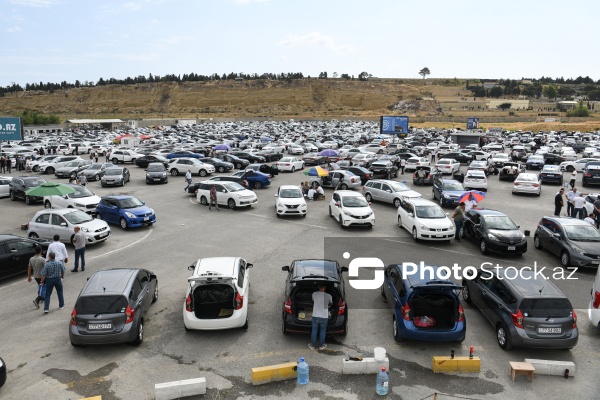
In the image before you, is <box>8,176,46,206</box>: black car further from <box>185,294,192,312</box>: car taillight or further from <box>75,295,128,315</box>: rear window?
<box>185,294,192,312</box>: car taillight

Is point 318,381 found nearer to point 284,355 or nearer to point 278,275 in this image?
point 284,355

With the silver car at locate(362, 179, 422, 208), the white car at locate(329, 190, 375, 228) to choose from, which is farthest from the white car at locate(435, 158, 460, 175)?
the white car at locate(329, 190, 375, 228)

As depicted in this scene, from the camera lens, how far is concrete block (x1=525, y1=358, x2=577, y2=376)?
29.4ft

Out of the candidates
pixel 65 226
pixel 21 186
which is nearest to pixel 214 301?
pixel 65 226

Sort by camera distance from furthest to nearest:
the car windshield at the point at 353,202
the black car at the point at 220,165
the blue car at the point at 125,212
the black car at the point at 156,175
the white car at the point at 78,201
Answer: the black car at the point at 220,165, the black car at the point at 156,175, the white car at the point at 78,201, the car windshield at the point at 353,202, the blue car at the point at 125,212

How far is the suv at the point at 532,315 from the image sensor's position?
9508mm

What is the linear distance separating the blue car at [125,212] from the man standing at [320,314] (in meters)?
13.3

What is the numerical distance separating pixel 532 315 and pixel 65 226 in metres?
16.3

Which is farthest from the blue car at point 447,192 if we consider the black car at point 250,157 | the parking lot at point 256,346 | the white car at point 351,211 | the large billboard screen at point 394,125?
the large billboard screen at point 394,125

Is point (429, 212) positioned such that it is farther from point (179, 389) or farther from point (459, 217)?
point (179, 389)

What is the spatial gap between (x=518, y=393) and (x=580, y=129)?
10574cm

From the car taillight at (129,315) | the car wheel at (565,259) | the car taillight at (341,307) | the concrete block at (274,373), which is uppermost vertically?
the car taillight at (341,307)

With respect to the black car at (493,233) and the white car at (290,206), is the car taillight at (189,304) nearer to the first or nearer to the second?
the black car at (493,233)

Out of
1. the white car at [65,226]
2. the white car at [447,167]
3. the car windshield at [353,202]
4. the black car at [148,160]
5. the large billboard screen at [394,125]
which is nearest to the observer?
the white car at [65,226]
